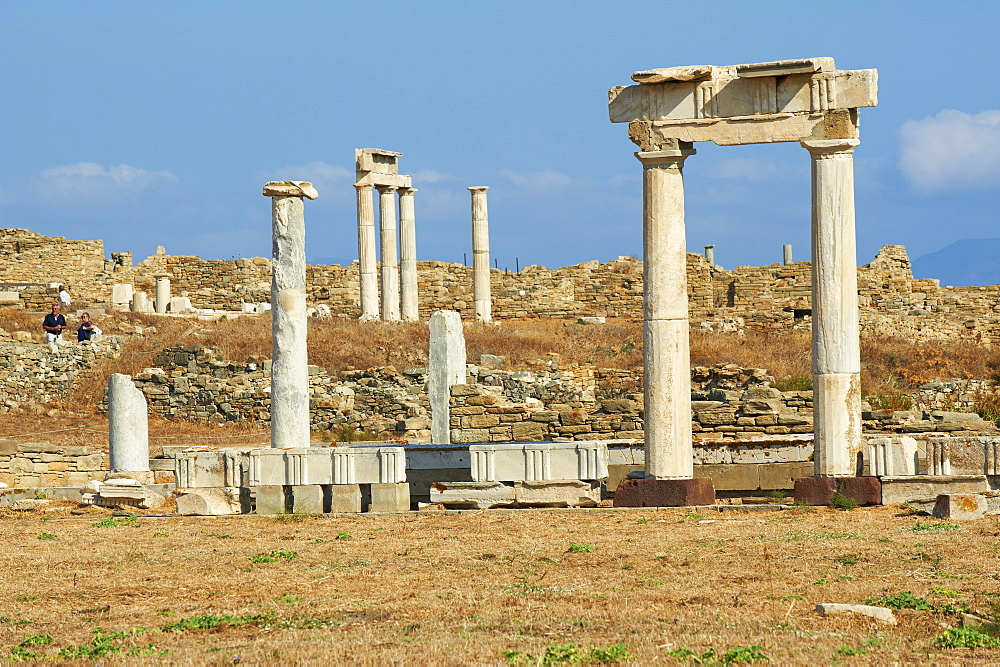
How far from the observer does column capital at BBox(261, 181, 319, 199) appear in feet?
58.4

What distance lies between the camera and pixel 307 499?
639 inches

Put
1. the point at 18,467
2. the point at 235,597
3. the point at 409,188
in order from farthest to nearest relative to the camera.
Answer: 1. the point at 409,188
2. the point at 18,467
3. the point at 235,597

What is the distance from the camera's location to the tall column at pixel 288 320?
Answer: 17.5 m

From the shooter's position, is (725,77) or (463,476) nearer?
(725,77)

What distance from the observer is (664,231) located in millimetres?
15367

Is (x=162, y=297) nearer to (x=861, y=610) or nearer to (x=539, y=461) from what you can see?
(x=539, y=461)

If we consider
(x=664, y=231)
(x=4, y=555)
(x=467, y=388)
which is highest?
(x=664, y=231)

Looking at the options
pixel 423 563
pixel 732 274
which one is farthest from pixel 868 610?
pixel 732 274

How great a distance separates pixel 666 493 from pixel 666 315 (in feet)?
6.70

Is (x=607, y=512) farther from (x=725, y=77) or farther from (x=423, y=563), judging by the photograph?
(x=725, y=77)

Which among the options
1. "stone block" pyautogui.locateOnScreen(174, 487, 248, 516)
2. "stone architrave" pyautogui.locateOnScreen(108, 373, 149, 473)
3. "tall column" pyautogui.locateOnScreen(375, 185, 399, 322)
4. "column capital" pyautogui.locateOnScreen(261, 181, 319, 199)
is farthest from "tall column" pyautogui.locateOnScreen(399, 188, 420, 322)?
"stone block" pyautogui.locateOnScreen(174, 487, 248, 516)

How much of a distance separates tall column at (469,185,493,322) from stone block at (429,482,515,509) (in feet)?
72.1

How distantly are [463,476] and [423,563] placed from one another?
485cm

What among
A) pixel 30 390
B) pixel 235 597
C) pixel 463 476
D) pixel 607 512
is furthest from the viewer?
pixel 30 390
